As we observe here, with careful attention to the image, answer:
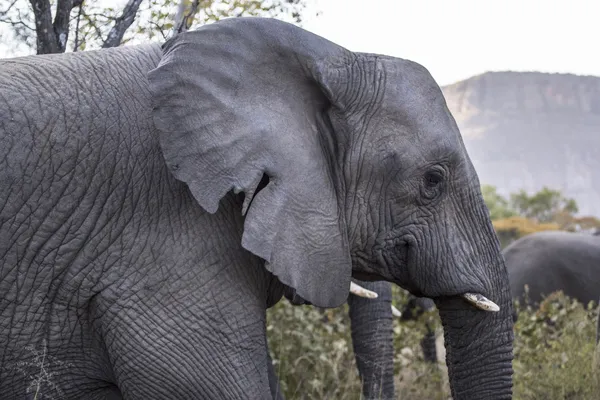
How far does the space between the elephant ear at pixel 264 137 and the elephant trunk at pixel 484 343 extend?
20.1 inches

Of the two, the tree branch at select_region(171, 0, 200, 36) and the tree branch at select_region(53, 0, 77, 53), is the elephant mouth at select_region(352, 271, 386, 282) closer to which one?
the tree branch at select_region(171, 0, 200, 36)

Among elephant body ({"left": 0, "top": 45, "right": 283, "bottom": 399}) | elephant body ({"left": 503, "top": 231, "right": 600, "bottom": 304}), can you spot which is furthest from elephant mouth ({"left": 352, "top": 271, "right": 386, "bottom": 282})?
elephant body ({"left": 503, "top": 231, "right": 600, "bottom": 304})

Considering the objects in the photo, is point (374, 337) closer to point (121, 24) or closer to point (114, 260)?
point (121, 24)

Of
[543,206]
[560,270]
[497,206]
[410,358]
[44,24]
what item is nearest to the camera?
[44,24]

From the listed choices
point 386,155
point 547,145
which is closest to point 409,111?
point 386,155

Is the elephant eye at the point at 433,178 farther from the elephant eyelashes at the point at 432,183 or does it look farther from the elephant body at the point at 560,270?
the elephant body at the point at 560,270

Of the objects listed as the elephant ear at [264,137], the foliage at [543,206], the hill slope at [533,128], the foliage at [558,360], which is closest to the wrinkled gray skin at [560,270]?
the foliage at [558,360]

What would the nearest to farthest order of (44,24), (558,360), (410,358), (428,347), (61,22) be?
1. (44,24)
2. (61,22)
3. (558,360)
4. (410,358)
5. (428,347)

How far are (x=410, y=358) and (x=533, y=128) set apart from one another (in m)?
143

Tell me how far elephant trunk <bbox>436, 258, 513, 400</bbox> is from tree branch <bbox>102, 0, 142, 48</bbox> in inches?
92.7

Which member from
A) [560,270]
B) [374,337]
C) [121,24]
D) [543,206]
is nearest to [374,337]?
[374,337]

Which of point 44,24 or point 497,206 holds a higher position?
point 44,24

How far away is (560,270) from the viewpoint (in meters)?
8.42

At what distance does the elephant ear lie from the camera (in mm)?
2814
